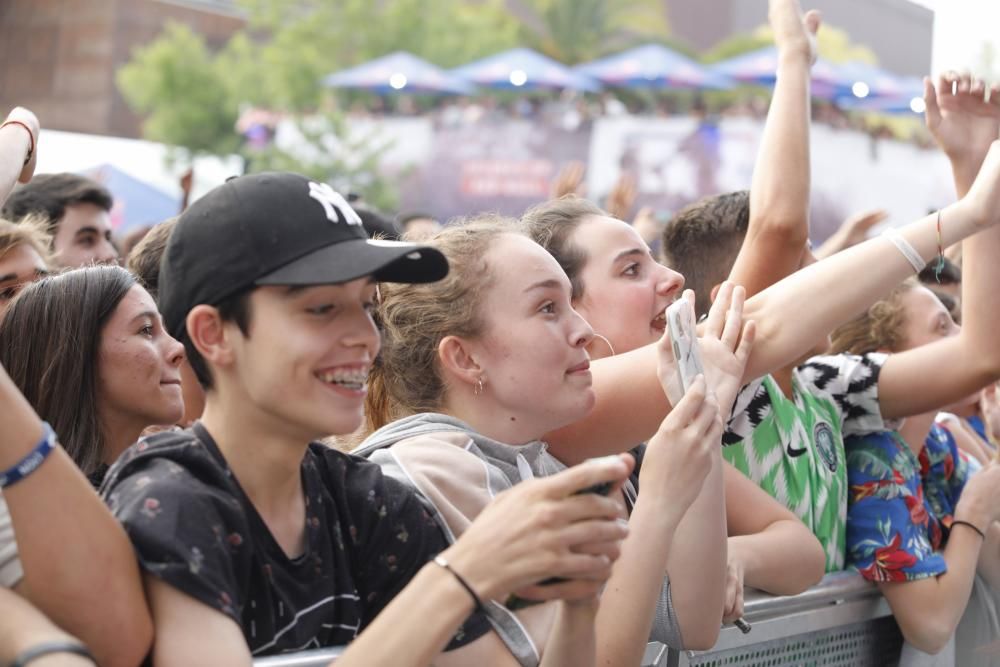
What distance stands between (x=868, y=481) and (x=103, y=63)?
40.5m

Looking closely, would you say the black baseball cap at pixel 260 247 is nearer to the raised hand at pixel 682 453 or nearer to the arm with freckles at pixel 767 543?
the raised hand at pixel 682 453

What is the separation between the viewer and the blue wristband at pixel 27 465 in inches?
61.6

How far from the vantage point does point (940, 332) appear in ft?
13.5

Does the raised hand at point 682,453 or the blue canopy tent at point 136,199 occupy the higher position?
the raised hand at point 682,453

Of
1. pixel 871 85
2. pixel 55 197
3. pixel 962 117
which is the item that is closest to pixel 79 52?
pixel 871 85

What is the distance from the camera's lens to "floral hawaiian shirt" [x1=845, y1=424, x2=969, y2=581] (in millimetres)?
3301

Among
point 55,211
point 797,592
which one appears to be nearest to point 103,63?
point 55,211

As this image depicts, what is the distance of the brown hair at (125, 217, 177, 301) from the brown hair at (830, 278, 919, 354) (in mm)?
2100

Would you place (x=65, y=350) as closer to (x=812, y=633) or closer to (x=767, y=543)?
(x=767, y=543)

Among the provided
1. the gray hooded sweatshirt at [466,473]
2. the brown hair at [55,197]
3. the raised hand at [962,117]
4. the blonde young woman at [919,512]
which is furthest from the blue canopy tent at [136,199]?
the gray hooded sweatshirt at [466,473]

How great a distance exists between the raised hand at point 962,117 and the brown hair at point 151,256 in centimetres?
204

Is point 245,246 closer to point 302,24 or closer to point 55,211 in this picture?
point 55,211

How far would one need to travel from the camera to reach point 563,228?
3.08m

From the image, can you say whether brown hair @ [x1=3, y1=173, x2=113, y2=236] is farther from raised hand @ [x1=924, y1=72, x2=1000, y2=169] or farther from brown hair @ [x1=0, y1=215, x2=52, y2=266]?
raised hand @ [x1=924, y1=72, x2=1000, y2=169]
